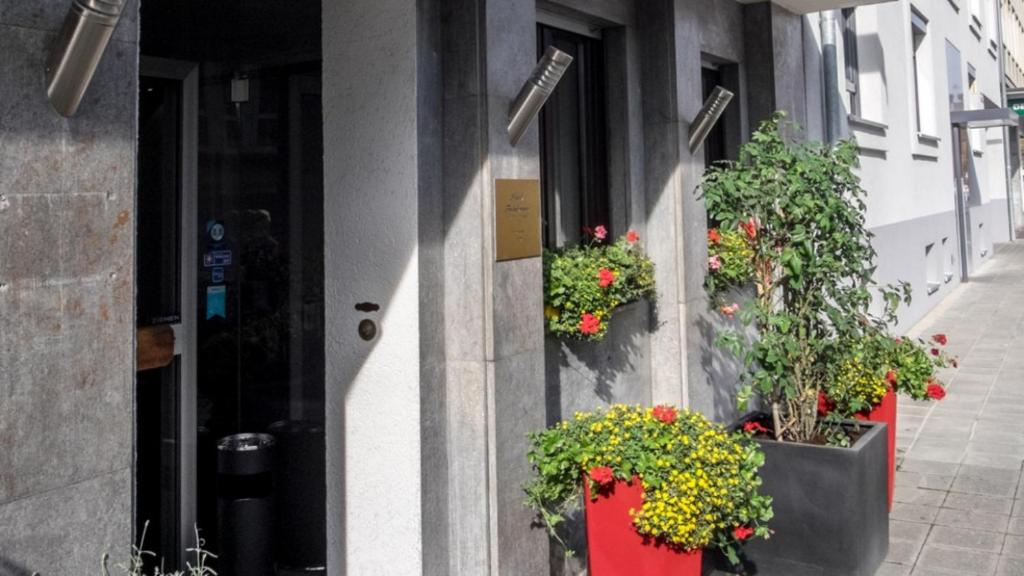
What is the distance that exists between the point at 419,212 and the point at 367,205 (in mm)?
280

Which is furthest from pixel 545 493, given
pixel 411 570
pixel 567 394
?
pixel 567 394

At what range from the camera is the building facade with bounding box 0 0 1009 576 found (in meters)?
4.21

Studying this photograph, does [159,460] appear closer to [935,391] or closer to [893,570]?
[893,570]

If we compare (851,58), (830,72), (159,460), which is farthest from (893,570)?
(851,58)

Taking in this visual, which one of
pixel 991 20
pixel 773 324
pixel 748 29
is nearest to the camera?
pixel 773 324

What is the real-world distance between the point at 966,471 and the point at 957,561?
2.12m

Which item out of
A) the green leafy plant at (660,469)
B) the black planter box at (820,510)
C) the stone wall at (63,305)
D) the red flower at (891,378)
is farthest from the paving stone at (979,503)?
the stone wall at (63,305)

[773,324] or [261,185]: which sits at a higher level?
[261,185]

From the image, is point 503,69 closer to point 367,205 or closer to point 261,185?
point 367,205

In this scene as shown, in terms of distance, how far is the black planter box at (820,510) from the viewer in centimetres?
489

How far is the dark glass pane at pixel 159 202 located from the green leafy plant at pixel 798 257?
302 cm

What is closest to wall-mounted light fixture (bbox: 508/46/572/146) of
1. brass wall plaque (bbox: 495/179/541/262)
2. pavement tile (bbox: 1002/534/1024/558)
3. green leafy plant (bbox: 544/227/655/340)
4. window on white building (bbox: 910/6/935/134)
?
brass wall plaque (bbox: 495/179/541/262)

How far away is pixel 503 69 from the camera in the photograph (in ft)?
14.8

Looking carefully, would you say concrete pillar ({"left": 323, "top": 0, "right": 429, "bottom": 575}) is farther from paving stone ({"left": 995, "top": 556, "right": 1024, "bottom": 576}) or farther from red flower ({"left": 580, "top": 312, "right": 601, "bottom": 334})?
paving stone ({"left": 995, "top": 556, "right": 1024, "bottom": 576})
